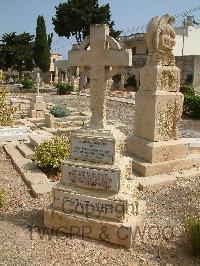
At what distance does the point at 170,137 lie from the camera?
25.1 feet

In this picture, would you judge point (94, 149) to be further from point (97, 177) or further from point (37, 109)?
point (37, 109)

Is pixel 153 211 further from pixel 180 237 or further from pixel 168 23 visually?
pixel 168 23

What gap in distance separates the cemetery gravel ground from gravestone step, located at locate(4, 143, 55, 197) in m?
0.18

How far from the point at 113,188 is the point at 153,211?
1409 mm

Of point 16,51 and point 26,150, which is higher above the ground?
point 16,51

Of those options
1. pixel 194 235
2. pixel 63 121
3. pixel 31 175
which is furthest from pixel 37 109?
pixel 194 235

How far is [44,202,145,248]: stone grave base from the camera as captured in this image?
4.32 metres

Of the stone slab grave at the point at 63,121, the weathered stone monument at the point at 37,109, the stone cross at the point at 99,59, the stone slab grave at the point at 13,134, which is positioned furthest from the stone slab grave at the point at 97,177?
the weathered stone monument at the point at 37,109

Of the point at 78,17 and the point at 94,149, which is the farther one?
the point at 78,17

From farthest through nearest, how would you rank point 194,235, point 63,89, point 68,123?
point 63,89
point 68,123
point 194,235

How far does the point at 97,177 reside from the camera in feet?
14.9

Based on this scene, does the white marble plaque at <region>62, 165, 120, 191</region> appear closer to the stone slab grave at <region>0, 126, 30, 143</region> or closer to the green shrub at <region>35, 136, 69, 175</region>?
the green shrub at <region>35, 136, 69, 175</region>

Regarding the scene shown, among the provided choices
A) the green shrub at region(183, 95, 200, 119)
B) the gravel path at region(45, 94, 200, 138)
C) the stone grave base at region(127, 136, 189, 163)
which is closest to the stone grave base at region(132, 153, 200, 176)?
the stone grave base at region(127, 136, 189, 163)

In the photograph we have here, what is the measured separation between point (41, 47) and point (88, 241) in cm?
4574
